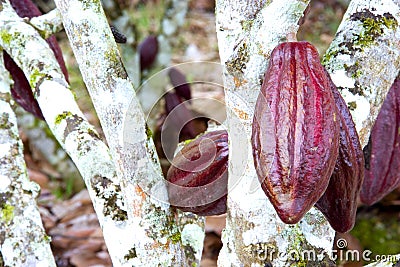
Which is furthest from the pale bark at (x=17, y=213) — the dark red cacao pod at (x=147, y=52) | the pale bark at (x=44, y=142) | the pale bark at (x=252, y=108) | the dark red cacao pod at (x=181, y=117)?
the pale bark at (x=44, y=142)

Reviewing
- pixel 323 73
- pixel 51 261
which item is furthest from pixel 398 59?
pixel 51 261

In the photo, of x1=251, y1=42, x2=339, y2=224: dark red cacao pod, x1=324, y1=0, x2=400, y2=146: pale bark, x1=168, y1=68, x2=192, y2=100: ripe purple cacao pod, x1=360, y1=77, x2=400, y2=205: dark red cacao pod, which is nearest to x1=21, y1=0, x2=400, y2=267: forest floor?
x1=168, y1=68, x2=192, y2=100: ripe purple cacao pod

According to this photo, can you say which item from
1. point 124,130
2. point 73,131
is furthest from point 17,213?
point 124,130

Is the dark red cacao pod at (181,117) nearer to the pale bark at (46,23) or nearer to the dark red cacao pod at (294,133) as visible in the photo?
the pale bark at (46,23)

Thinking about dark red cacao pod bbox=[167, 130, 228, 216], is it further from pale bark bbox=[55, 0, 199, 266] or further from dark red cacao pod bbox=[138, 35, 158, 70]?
dark red cacao pod bbox=[138, 35, 158, 70]

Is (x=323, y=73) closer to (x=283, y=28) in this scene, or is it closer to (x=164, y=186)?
(x=283, y=28)

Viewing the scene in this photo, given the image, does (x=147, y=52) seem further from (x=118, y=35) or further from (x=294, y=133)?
(x=294, y=133)
